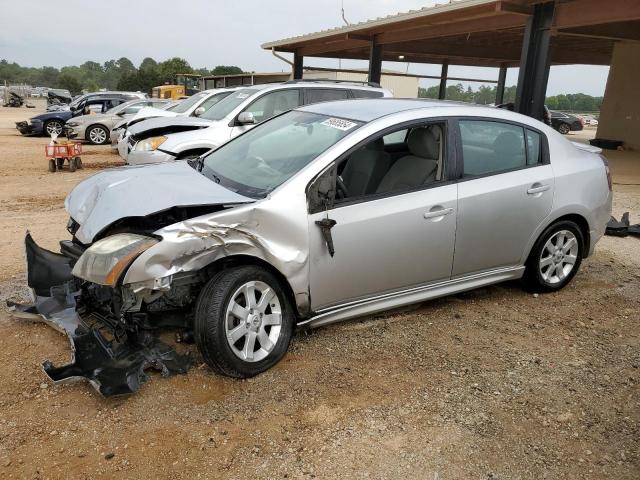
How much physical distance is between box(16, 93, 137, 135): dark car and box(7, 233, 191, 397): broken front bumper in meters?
16.9

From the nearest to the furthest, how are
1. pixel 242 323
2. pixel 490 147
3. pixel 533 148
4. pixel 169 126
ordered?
pixel 242 323 < pixel 490 147 < pixel 533 148 < pixel 169 126

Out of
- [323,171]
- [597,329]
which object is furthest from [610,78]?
[323,171]

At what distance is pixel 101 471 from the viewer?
252 cm

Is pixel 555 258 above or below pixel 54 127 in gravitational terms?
above

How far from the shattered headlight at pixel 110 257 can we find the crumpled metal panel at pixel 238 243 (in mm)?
55

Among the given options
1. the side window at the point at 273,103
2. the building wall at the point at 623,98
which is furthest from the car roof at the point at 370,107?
the building wall at the point at 623,98

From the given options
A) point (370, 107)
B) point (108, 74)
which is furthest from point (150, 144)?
point (108, 74)

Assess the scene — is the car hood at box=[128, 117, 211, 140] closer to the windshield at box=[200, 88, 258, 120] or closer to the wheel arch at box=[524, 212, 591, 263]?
the windshield at box=[200, 88, 258, 120]

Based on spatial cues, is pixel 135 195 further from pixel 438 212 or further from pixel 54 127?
pixel 54 127

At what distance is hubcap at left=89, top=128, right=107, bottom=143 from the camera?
16.4 m

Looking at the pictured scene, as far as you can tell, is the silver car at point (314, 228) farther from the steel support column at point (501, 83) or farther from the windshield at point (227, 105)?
the steel support column at point (501, 83)

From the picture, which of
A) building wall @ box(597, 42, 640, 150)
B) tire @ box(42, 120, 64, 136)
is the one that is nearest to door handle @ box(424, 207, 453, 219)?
building wall @ box(597, 42, 640, 150)

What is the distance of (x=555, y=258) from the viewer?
15.6 ft

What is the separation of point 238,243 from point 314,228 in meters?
0.51
